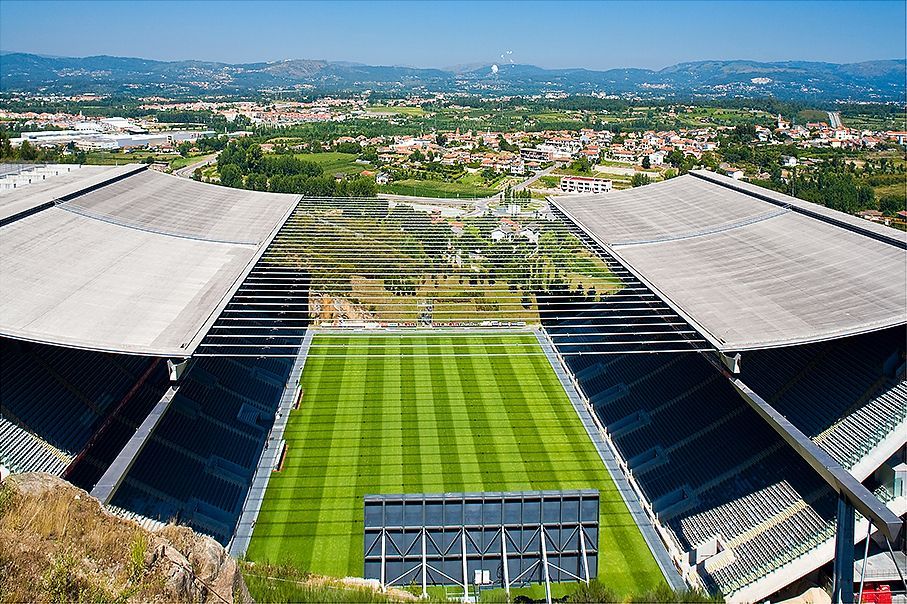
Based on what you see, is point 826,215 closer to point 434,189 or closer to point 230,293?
point 230,293

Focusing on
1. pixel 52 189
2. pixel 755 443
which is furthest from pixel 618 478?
pixel 52 189

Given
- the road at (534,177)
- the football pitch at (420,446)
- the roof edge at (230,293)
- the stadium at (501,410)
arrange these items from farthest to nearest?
the road at (534,177) < the football pitch at (420,446) < the roof edge at (230,293) < the stadium at (501,410)

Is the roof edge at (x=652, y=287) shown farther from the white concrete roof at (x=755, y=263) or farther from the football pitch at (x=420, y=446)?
the football pitch at (x=420, y=446)

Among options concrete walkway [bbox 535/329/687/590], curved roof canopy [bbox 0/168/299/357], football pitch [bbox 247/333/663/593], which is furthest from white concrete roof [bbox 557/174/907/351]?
curved roof canopy [bbox 0/168/299/357]

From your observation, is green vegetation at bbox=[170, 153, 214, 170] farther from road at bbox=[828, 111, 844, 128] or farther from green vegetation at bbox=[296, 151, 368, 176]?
road at bbox=[828, 111, 844, 128]

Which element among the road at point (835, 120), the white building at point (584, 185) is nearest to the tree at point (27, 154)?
the white building at point (584, 185)

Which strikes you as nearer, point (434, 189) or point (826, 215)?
point (826, 215)
